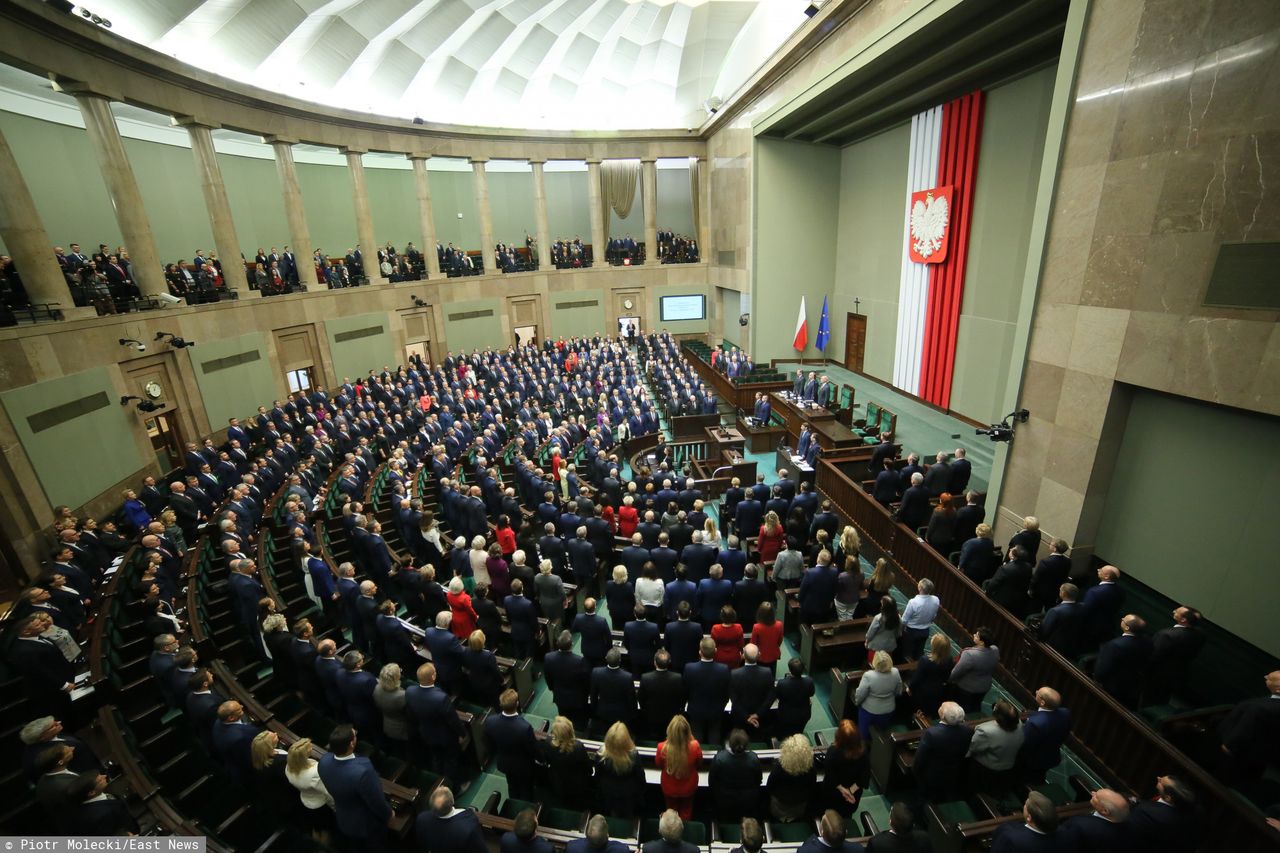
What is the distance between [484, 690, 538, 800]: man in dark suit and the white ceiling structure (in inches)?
680

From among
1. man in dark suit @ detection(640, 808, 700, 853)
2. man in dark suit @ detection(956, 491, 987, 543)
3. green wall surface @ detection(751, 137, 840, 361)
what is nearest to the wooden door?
green wall surface @ detection(751, 137, 840, 361)

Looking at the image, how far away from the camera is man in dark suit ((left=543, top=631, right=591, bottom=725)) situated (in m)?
4.91

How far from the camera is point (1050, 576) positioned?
5809 mm

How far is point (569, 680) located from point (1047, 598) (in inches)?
206

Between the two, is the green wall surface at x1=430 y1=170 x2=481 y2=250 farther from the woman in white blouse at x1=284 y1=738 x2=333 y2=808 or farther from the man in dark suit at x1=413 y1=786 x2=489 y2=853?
the man in dark suit at x1=413 y1=786 x2=489 y2=853

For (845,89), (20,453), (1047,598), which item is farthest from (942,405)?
(20,453)

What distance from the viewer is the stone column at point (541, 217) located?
24.2 meters

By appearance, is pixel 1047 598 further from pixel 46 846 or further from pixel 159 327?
pixel 159 327

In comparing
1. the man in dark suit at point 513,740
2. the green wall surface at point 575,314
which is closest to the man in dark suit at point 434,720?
the man in dark suit at point 513,740

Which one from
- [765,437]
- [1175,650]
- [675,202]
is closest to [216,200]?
[765,437]

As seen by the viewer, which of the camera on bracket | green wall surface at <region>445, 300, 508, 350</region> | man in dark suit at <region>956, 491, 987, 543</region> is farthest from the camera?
green wall surface at <region>445, 300, 508, 350</region>

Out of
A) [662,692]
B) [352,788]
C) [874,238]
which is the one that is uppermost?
[874,238]

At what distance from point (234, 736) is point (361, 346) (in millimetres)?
17766

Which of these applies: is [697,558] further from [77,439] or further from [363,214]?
[363,214]
